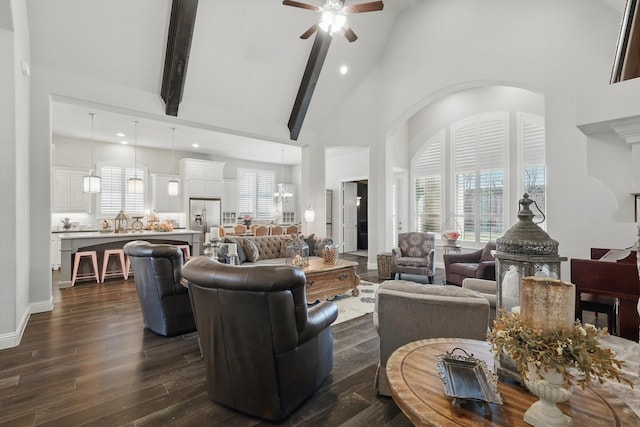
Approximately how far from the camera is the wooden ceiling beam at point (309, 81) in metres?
5.56

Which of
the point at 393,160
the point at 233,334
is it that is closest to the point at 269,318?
the point at 233,334

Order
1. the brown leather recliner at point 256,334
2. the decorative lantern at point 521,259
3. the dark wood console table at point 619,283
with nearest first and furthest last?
the decorative lantern at point 521,259, the brown leather recliner at point 256,334, the dark wood console table at point 619,283

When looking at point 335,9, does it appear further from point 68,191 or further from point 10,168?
point 68,191

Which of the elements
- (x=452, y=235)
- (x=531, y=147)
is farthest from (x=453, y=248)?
(x=531, y=147)

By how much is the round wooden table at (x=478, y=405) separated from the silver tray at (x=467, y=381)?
0.10ft

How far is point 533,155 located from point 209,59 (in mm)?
6216

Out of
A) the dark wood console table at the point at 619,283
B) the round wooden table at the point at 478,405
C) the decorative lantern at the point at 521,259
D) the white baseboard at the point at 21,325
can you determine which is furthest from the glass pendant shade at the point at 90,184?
the dark wood console table at the point at 619,283

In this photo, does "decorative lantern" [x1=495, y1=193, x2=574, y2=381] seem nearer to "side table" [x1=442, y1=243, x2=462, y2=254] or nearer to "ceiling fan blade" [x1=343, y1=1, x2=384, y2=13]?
"ceiling fan blade" [x1=343, y1=1, x2=384, y2=13]

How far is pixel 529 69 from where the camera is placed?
484cm

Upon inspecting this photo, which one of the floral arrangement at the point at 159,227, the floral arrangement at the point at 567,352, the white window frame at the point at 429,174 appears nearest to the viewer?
the floral arrangement at the point at 567,352

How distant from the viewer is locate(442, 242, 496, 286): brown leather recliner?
452 cm

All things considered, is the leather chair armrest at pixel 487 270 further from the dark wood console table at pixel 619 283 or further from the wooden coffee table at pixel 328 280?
the wooden coffee table at pixel 328 280

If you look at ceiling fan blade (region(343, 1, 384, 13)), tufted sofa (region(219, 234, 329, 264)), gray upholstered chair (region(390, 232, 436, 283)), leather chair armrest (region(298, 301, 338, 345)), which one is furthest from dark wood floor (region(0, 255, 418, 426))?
ceiling fan blade (region(343, 1, 384, 13))

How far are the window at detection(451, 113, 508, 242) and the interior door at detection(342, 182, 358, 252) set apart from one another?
352 centimetres
